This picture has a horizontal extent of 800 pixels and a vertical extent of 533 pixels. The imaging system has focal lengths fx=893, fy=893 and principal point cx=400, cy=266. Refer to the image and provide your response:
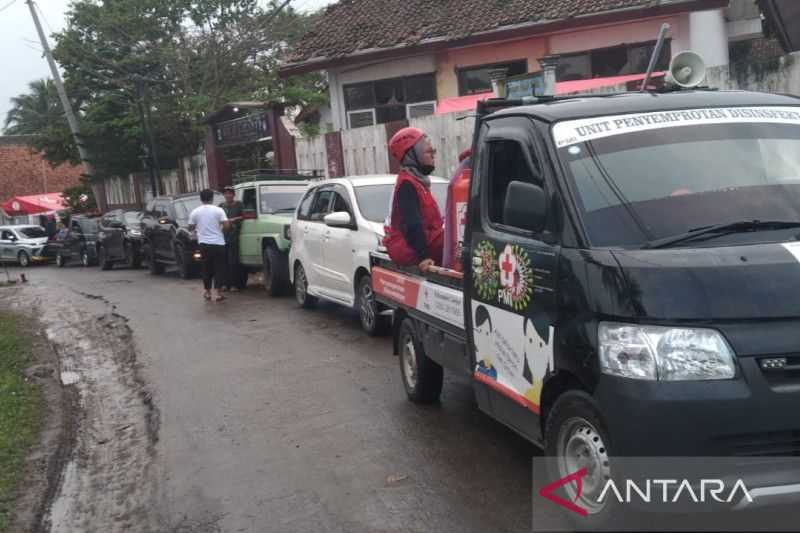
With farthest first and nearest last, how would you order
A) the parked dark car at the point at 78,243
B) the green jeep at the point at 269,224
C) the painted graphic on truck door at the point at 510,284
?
the parked dark car at the point at 78,243 → the green jeep at the point at 269,224 → the painted graphic on truck door at the point at 510,284

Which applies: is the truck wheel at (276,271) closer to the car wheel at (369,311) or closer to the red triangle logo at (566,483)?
the car wheel at (369,311)

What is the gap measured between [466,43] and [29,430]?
46.9ft

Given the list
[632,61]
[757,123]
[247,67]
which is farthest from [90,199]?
[757,123]

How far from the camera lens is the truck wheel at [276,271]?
14609mm

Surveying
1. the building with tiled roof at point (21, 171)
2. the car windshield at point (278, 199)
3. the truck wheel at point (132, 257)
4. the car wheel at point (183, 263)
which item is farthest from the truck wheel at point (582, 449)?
the building with tiled roof at point (21, 171)

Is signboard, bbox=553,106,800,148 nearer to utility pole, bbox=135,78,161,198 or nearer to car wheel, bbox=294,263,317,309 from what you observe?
car wheel, bbox=294,263,317,309

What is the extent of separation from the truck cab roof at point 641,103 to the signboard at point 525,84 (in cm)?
542

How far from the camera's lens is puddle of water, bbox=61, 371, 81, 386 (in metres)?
9.76

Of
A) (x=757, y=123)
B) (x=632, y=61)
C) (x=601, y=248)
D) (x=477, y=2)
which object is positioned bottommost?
(x=601, y=248)

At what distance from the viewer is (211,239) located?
48.4 feet

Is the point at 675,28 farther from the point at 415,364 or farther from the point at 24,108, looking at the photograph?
the point at 24,108

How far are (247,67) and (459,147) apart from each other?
20864mm

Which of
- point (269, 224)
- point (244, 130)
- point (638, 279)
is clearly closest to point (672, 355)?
point (638, 279)

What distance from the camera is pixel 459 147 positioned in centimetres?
1529
